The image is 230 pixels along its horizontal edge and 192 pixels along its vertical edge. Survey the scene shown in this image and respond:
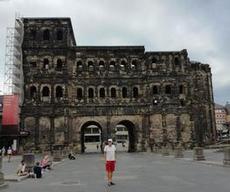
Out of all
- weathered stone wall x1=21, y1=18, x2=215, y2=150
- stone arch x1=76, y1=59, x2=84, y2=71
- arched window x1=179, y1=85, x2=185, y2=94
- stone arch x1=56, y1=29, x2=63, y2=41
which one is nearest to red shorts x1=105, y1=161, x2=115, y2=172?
weathered stone wall x1=21, y1=18, x2=215, y2=150

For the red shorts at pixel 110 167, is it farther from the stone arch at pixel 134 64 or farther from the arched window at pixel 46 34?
the arched window at pixel 46 34

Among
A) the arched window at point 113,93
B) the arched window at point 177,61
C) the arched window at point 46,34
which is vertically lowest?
the arched window at point 113,93

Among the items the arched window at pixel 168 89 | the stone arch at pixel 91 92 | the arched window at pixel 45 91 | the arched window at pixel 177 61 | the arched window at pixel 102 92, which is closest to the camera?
the arched window at pixel 45 91

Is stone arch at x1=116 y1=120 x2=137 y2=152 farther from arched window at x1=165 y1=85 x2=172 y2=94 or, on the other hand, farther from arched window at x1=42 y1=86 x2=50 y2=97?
arched window at x1=42 y1=86 x2=50 y2=97

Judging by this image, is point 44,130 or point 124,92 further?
point 124,92

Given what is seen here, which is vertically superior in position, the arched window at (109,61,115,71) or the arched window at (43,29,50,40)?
the arched window at (43,29,50,40)

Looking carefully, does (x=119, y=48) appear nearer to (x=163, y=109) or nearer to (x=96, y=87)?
(x=96, y=87)

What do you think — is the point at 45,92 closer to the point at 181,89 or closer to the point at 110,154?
the point at 181,89

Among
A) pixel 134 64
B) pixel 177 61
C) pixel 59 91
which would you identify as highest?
pixel 177 61

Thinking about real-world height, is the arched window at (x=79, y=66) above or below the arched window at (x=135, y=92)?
above

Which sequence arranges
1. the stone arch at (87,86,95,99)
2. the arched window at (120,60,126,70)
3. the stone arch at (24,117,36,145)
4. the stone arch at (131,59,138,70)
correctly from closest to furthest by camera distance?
the stone arch at (24,117,36,145), the stone arch at (87,86,95,99), the arched window at (120,60,126,70), the stone arch at (131,59,138,70)

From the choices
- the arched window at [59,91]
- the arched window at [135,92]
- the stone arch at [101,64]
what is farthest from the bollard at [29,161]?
the arched window at [135,92]

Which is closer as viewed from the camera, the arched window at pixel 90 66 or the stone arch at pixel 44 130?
the stone arch at pixel 44 130

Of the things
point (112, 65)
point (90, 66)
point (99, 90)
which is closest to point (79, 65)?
point (90, 66)
